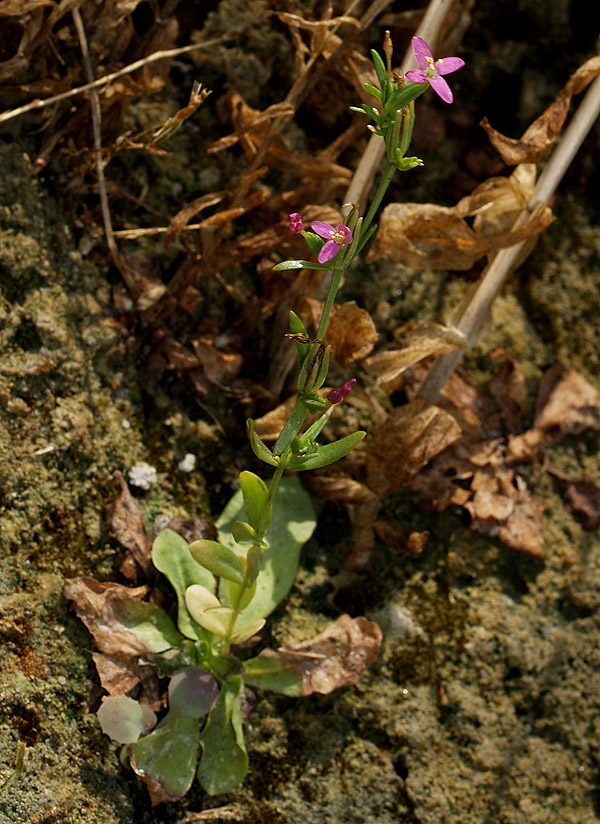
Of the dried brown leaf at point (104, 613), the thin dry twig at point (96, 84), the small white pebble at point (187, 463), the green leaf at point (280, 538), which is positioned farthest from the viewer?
the small white pebble at point (187, 463)

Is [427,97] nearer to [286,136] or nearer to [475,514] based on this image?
[286,136]

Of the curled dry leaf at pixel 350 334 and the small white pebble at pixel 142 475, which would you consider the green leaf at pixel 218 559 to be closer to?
the small white pebble at pixel 142 475

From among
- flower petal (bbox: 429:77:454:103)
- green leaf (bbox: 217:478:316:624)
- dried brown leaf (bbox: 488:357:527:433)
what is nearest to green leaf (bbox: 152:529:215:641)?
green leaf (bbox: 217:478:316:624)

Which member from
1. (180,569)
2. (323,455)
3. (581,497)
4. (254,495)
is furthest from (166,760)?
(581,497)

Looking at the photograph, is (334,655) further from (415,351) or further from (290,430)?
(415,351)

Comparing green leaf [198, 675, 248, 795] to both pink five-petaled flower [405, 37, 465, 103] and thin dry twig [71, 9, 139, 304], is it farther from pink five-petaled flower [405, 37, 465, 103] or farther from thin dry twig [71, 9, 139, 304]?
pink five-petaled flower [405, 37, 465, 103]

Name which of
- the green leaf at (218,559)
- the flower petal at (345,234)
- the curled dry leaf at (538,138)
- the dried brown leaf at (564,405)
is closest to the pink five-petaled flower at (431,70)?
the flower petal at (345,234)

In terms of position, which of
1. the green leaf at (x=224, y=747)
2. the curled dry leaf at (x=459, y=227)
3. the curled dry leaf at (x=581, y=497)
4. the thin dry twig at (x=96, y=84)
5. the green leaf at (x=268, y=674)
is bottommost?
the green leaf at (x=224, y=747)
